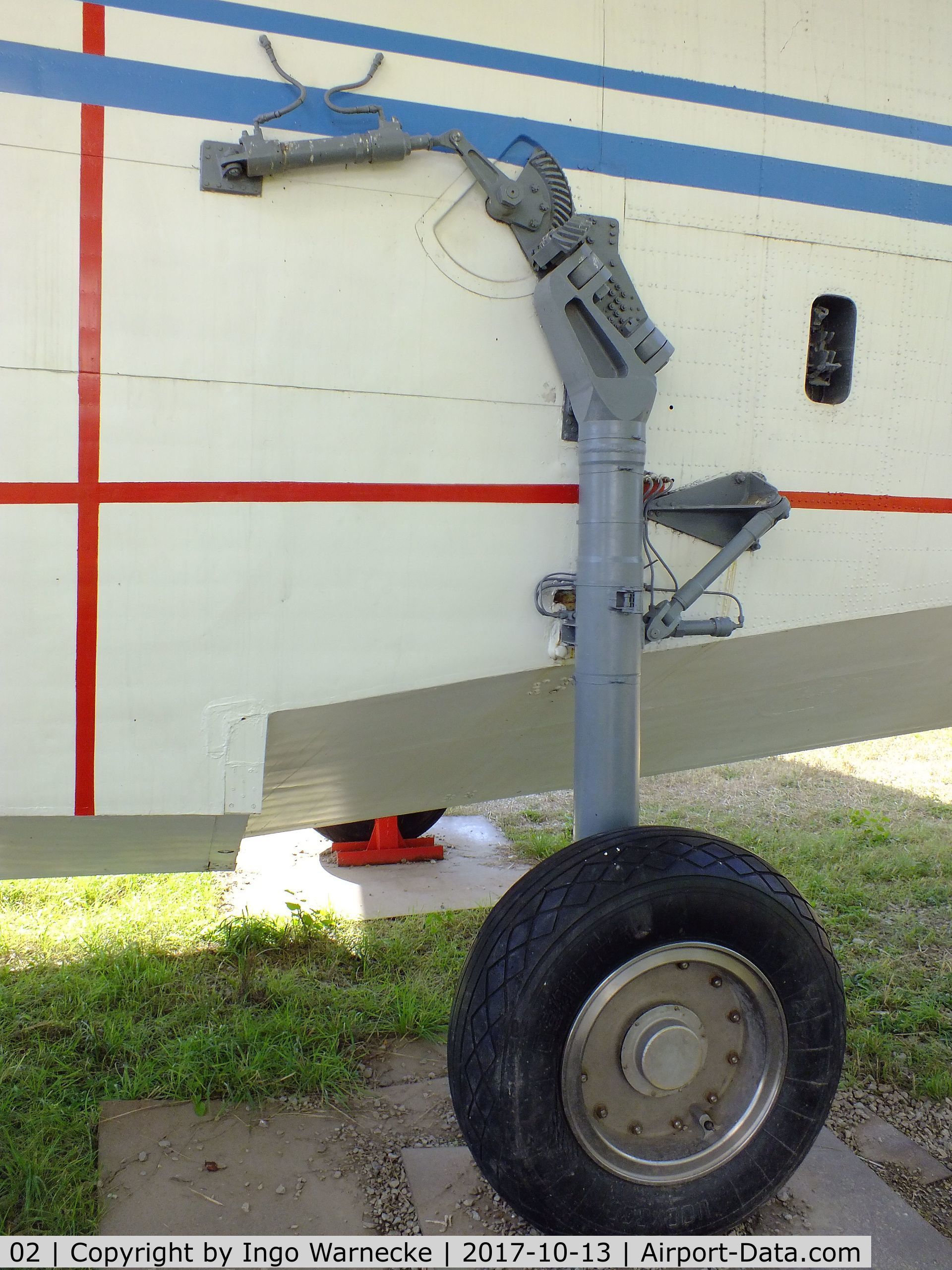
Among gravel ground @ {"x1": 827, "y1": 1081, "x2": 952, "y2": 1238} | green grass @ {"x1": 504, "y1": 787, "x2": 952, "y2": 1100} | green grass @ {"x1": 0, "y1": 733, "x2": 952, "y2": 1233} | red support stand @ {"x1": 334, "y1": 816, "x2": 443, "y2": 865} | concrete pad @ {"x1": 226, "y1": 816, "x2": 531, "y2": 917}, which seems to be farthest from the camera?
red support stand @ {"x1": 334, "y1": 816, "x2": 443, "y2": 865}

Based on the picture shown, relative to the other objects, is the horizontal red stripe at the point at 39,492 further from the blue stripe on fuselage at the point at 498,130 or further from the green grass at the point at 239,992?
the green grass at the point at 239,992

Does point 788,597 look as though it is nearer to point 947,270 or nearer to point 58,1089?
point 947,270

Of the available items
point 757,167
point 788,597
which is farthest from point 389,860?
point 757,167

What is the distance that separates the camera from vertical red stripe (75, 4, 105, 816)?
1.80m

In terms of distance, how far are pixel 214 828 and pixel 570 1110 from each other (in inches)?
38.9

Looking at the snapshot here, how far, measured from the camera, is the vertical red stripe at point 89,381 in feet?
5.91

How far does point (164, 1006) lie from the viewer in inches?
115

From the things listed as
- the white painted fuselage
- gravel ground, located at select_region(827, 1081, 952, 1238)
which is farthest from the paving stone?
gravel ground, located at select_region(827, 1081, 952, 1238)

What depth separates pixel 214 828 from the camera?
82.5 inches

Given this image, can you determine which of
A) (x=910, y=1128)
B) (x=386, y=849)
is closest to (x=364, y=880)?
(x=386, y=849)

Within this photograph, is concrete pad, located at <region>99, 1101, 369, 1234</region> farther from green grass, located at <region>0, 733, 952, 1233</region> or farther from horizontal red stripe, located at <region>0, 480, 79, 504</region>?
horizontal red stripe, located at <region>0, 480, 79, 504</region>

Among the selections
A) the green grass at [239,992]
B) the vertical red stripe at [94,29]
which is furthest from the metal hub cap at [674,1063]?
the vertical red stripe at [94,29]

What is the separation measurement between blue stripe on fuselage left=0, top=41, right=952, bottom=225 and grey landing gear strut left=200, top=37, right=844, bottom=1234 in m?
0.06

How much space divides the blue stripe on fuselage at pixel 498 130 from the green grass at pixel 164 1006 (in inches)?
93.5
